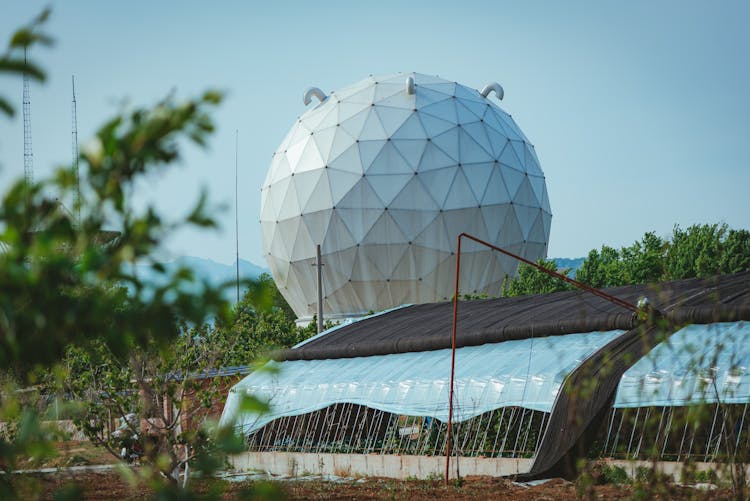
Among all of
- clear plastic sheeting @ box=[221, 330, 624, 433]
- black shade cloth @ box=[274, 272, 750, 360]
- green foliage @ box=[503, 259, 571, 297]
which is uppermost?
green foliage @ box=[503, 259, 571, 297]

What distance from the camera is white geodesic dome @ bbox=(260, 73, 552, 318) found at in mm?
54594

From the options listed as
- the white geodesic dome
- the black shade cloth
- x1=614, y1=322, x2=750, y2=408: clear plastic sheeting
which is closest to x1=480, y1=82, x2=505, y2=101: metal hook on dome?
the white geodesic dome

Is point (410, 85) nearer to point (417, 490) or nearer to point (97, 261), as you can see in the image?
point (417, 490)

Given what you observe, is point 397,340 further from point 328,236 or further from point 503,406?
point 328,236

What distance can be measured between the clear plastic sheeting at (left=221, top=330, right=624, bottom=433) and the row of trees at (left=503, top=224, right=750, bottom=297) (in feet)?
72.6

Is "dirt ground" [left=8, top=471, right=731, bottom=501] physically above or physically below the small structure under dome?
below

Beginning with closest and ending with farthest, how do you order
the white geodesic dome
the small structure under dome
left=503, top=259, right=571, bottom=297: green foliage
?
the small structure under dome, the white geodesic dome, left=503, top=259, right=571, bottom=297: green foliage

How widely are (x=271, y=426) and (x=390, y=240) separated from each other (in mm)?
23939

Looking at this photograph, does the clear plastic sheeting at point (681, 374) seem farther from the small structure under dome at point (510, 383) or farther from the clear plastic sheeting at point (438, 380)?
the clear plastic sheeting at point (438, 380)

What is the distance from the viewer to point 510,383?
2498 cm

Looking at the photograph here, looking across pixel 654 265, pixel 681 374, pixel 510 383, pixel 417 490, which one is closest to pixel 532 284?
pixel 654 265

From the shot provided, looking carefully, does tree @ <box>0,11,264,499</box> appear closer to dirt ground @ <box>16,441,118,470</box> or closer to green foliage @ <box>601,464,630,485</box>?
dirt ground @ <box>16,441,118,470</box>

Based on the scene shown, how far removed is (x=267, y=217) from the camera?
60469 mm

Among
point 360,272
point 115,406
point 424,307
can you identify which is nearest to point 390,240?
point 360,272
